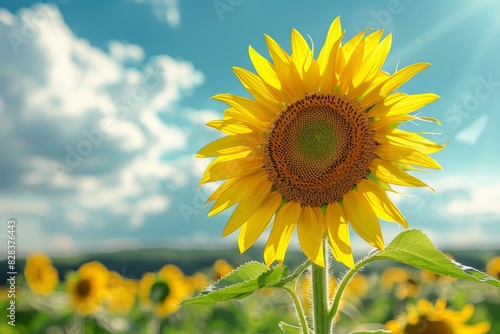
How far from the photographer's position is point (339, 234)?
285cm

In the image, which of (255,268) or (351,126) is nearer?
(255,268)

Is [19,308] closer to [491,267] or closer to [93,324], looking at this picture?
[93,324]

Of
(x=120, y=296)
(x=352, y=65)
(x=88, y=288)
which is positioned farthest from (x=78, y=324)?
(x=352, y=65)

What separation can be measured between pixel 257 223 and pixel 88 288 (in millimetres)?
7284

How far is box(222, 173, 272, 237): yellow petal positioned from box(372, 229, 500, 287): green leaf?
0.72 metres

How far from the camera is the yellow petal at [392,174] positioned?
9.36ft

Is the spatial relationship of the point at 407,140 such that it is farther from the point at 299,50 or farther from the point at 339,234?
the point at 299,50

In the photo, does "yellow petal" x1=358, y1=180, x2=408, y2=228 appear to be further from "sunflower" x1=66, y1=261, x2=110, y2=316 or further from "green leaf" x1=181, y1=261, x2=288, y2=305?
"sunflower" x1=66, y1=261, x2=110, y2=316

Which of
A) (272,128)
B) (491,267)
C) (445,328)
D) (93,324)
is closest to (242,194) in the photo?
(272,128)

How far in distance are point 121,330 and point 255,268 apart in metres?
6.09

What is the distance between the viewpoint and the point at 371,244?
284cm

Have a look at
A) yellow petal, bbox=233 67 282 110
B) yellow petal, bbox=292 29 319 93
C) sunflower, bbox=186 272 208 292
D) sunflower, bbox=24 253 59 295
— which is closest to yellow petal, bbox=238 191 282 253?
yellow petal, bbox=233 67 282 110

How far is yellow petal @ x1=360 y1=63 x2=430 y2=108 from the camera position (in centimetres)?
290

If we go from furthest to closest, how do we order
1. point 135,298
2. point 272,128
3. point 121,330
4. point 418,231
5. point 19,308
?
point 135,298
point 19,308
point 121,330
point 272,128
point 418,231
